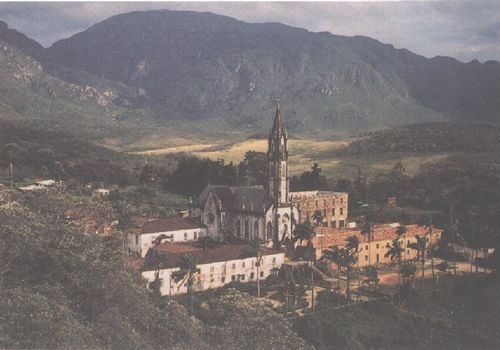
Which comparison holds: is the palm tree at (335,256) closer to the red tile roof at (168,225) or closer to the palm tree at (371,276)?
the palm tree at (371,276)

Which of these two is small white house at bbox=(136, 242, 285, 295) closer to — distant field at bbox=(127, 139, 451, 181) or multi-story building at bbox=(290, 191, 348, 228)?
multi-story building at bbox=(290, 191, 348, 228)

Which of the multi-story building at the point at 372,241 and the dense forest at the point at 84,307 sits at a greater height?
the dense forest at the point at 84,307

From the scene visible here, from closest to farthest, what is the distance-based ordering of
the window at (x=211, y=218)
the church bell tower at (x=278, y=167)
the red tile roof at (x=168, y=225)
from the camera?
1. the red tile roof at (x=168, y=225)
2. the church bell tower at (x=278, y=167)
3. the window at (x=211, y=218)

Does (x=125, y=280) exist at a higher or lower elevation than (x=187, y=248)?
higher

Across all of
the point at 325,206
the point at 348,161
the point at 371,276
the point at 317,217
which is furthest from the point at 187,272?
the point at 348,161

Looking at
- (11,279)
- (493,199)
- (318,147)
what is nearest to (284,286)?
(11,279)

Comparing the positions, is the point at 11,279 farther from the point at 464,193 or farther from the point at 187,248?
the point at 464,193

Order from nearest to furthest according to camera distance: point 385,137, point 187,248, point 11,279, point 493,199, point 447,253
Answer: point 11,279 → point 187,248 → point 447,253 → point 493,199 → point 385,137

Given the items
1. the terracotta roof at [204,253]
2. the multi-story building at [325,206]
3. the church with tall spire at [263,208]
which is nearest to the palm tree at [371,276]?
the church with tall spire at [263,208]
